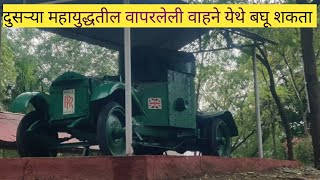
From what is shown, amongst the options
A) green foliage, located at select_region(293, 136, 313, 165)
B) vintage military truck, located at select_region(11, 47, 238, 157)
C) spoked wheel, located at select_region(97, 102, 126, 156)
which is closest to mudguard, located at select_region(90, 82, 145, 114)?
vintage military truck, located at select_region(11, 47, 238, 157)

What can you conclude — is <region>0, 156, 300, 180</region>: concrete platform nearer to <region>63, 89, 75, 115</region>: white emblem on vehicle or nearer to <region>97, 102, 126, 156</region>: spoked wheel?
<region>97, 102, 126, 156</region>: spoked wheel

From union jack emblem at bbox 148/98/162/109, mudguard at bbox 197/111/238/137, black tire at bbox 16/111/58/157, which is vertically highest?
union jack emblem at bbox 148/98/162/109

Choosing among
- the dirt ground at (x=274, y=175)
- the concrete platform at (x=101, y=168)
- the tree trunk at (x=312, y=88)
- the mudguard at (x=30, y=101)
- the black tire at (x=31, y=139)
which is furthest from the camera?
the tree trunk at (x=312, y=88)

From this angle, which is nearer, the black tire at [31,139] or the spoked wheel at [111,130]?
the spoked wheel at [111,130]

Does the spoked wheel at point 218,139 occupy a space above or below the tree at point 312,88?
below

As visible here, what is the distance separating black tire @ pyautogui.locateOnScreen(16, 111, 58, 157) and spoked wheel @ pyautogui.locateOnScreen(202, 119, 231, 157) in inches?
125

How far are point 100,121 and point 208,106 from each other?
23.7 meters

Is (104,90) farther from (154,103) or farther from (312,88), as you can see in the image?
(312,88)

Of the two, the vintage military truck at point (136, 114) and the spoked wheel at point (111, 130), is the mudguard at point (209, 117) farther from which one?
the spoked wheel at point (111, 130)

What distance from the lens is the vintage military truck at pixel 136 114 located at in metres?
7.16

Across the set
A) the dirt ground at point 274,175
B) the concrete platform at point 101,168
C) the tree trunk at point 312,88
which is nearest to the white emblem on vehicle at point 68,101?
the concrete platform at point 101,168

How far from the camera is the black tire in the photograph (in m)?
7.92

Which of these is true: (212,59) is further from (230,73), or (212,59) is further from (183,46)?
(183,46)

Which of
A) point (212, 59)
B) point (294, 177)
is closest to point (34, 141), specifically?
point (294, 177)
